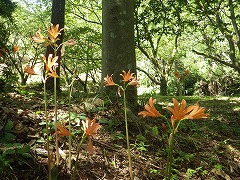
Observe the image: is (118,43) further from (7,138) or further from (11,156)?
(11,156)

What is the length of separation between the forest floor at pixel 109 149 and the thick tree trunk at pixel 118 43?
469 mm

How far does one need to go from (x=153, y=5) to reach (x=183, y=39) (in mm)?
10770

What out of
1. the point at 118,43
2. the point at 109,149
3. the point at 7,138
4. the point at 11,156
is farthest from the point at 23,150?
the point at 118,43

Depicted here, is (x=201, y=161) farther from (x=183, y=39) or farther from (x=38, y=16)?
(x=183, y=39)

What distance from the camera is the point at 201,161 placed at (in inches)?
90.6

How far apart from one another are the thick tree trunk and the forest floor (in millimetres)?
469

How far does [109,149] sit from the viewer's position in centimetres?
220

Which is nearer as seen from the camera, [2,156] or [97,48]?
[2,156]

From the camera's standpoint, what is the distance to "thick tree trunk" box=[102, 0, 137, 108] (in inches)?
131

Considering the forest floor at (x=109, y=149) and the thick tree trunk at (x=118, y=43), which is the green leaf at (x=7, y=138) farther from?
the thick tree trunk at (x=118, y=43)

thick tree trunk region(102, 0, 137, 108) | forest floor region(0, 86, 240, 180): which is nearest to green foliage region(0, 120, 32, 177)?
forest floor region(0, 86, 240, 180)

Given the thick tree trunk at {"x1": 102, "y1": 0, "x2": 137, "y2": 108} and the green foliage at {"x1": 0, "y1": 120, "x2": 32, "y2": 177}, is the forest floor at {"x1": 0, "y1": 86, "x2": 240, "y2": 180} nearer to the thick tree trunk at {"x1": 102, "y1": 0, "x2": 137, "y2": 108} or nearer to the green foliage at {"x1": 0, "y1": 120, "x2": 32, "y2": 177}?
the green foliage at {"x1": 0, "y1": 120, "x2": 32, "y2": 177}

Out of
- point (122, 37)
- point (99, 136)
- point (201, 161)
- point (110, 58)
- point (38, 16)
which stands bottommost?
point (201, 161)

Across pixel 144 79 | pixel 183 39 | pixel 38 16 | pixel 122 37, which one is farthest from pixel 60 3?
pixel 144 79
